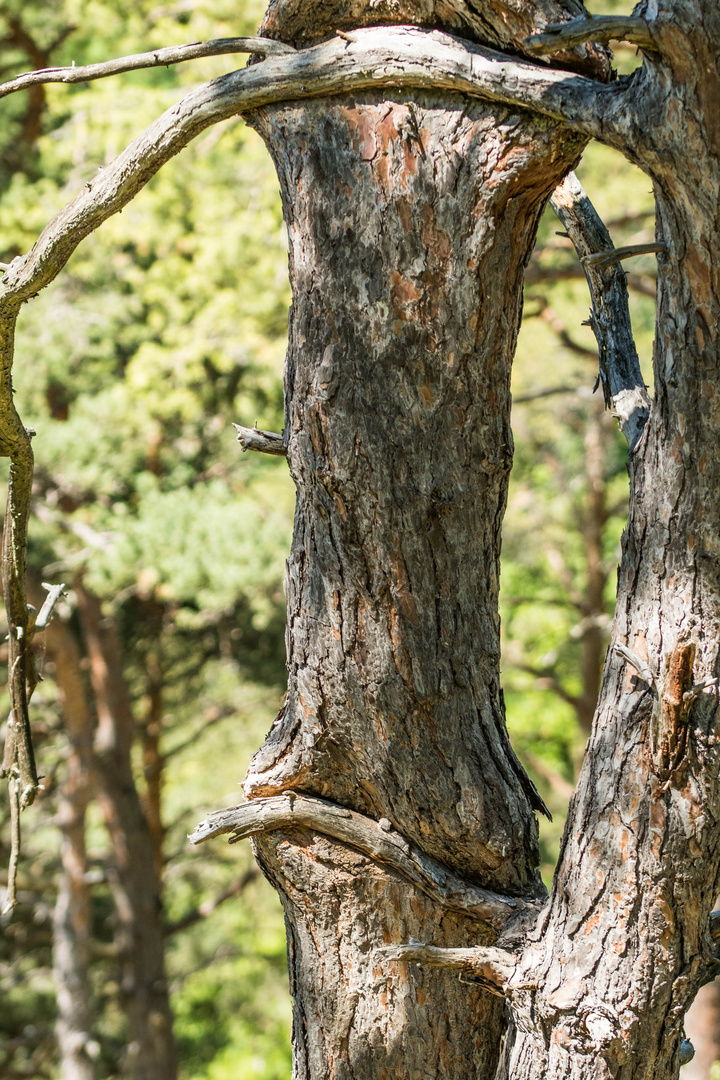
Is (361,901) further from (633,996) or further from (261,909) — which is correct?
(261,909)

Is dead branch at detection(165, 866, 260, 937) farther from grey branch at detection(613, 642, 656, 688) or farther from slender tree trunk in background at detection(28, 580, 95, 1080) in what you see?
grey branch at detection(613, 642, 656, 688)

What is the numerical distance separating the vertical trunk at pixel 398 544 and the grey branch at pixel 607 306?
27 centimetres

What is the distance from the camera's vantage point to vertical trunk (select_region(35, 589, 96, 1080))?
27.0ft

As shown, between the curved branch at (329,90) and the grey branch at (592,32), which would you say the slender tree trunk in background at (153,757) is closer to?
the curved branch at (329,90)

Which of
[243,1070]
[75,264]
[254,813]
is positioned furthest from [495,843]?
[243,1070]

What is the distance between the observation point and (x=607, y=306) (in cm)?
211

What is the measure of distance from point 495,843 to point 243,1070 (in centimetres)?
1463

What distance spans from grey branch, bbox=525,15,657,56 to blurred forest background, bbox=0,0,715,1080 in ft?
14.3

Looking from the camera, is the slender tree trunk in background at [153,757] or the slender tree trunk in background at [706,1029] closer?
the slender tree trunk in background at [706,1029]

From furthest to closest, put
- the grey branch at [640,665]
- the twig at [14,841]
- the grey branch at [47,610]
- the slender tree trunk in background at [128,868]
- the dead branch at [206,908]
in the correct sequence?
the dead branch at [206,908], the slender tree trunk in background at [128,868], the grey branch at [47,610], the twig at [14,841], the grey branch at [640,665]

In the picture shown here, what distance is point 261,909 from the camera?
14.2 meters

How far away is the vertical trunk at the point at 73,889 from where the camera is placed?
8234 mm

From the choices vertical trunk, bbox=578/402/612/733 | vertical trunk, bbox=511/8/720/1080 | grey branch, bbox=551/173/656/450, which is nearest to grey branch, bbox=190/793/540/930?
vertical trunk, bbox=511/8/720/1080

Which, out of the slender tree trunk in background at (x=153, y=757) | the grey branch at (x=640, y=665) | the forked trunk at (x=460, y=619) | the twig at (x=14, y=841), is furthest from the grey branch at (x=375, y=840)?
the slender tree trunk in background at (x=153, y=757)
